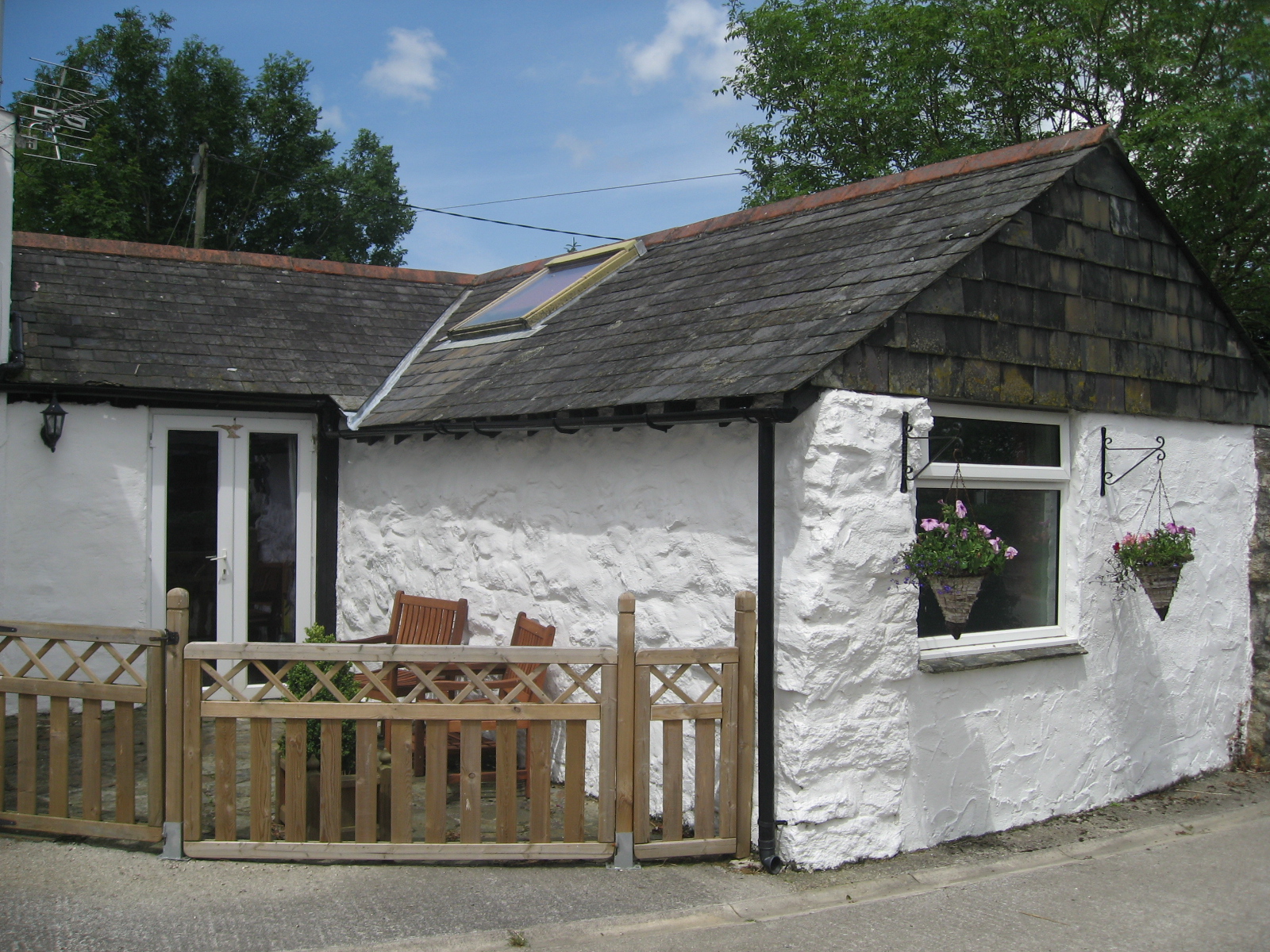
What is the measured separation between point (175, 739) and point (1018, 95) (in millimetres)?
15955

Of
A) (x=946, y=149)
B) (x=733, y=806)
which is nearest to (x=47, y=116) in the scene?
(x=733, y=806)

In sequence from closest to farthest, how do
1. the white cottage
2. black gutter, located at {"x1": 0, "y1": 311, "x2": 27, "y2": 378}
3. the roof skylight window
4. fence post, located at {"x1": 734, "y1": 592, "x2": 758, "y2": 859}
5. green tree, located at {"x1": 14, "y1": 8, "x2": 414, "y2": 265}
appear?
fence post, located at {"x1": 734, "y1": 592, "x2": 758, "y2": 859} < the white cottage < black gutter, located at {"x1": 0, "y1": 311, "x2": 27, "y2": 378} < the roof skylight window < green tree, located at {"x1": 14, "y1": 8, "x2": 414, "y2": 265}

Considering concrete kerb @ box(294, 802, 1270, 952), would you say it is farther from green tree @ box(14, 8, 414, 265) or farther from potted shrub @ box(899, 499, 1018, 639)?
green tree @ box(14, 8, 414, 265)

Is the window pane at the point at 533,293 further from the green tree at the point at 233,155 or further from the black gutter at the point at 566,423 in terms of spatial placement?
the green tree at the point at 233,155

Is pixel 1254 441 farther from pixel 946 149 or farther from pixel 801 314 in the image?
pixel 946 149

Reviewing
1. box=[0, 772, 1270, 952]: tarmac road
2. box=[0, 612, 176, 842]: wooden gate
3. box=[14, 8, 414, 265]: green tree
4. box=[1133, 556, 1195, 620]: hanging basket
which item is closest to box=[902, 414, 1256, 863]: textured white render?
box=[1133, 556, 1195, 620]: hanging basket

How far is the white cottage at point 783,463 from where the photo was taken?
5344 mm

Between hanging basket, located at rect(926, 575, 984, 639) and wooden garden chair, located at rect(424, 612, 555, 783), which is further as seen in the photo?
wooden garden chair, located at rect(424, 612, 555, 783)

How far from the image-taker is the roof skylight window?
876cm

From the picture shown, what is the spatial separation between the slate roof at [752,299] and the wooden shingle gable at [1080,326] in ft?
0.53

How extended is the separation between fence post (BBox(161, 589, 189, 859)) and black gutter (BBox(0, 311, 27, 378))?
3.83 m

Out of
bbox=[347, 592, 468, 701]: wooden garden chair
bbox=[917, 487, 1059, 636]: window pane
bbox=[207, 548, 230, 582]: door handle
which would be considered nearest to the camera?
bbox=[917, 487, 1059, 636]: window pane

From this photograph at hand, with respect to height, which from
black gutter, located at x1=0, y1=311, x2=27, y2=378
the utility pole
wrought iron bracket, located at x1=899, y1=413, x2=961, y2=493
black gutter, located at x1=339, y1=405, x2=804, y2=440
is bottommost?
wrought iron bracket, located at x1=899, y1=413, x2=961, y2=493

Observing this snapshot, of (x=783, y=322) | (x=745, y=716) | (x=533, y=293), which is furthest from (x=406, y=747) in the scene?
(x=533, y=293)
